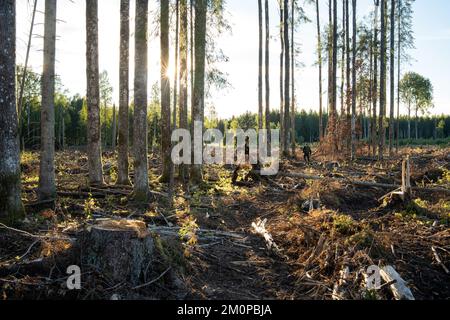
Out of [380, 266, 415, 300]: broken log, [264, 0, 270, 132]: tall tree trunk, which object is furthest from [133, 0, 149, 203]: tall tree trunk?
[264, 0, 270, 132]: tall tree trunk

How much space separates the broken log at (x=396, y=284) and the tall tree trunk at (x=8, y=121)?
595 cm

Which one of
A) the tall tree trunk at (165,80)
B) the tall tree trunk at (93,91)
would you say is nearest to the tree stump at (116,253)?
the tall tree trunk at (165,80)

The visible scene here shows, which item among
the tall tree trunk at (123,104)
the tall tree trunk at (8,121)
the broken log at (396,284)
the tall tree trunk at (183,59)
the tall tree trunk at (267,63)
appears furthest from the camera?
the tall tree trunk at (267,63)

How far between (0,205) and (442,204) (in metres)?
9.64

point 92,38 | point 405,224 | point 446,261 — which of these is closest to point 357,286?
point 446,261

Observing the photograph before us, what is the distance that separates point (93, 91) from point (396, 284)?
935cm

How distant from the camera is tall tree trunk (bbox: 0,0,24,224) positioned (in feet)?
21.8

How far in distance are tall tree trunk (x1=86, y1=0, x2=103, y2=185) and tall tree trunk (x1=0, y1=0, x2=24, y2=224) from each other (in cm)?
434

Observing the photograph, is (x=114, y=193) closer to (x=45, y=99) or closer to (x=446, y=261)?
(x=45, y=99)

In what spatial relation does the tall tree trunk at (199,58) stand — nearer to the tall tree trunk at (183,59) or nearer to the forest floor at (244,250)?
the tall tree trunk at (183,59)


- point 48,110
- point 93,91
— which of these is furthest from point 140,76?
point 93,91

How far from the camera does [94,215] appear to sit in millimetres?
8641

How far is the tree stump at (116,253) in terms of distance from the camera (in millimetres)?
4895

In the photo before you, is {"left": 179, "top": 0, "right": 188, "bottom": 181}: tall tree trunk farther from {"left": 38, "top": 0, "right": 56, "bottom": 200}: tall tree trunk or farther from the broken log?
the broken log
